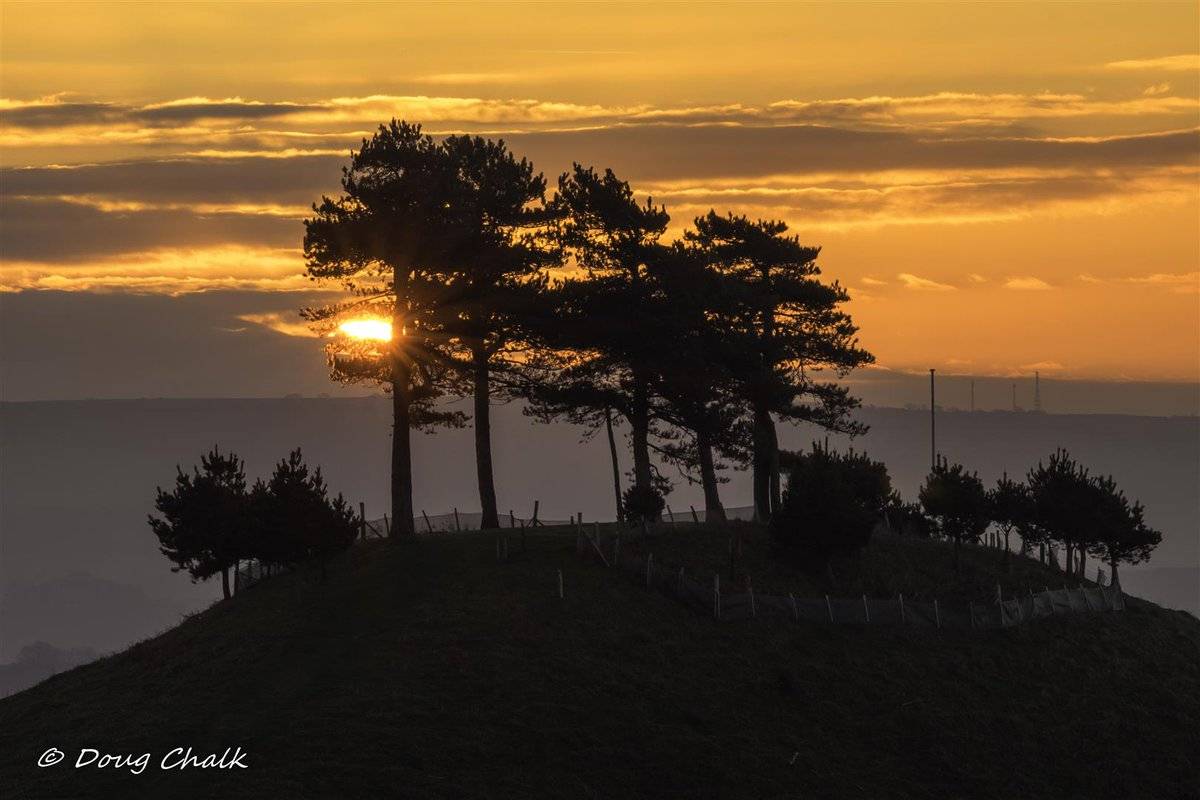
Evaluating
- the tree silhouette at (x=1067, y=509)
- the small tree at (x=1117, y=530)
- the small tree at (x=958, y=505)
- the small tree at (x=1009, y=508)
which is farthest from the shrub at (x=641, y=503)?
the small tree at (x=1117, y=530)

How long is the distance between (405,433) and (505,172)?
13.6 meters

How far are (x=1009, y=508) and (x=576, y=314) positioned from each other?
23.5m

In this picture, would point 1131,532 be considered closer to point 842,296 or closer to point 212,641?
point 842,296

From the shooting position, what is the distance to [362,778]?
45312 millimetres

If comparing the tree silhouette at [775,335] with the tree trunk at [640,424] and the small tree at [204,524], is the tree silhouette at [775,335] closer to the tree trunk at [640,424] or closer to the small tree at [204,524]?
the tree trunk at [640,424]

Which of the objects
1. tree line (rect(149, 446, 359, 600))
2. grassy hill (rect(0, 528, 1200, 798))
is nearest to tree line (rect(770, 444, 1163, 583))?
grassy hill (rect(0, 528, 1200, 798))

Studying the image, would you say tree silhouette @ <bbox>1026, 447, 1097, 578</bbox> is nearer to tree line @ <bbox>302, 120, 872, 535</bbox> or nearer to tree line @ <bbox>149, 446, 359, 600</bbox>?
tree line @ <bbox>302, 120, 872, 535</bbox>

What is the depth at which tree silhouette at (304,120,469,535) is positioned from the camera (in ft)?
243

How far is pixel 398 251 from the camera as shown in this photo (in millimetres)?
74125

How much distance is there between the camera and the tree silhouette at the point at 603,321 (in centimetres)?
7912

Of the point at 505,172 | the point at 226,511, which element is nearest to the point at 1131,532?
the point at 505,172

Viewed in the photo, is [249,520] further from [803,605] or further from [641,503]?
[803,605]

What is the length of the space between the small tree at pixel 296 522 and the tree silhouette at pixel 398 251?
6773 mm

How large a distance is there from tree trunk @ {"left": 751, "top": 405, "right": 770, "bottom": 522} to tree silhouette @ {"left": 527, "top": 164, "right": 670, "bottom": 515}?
532 cm
